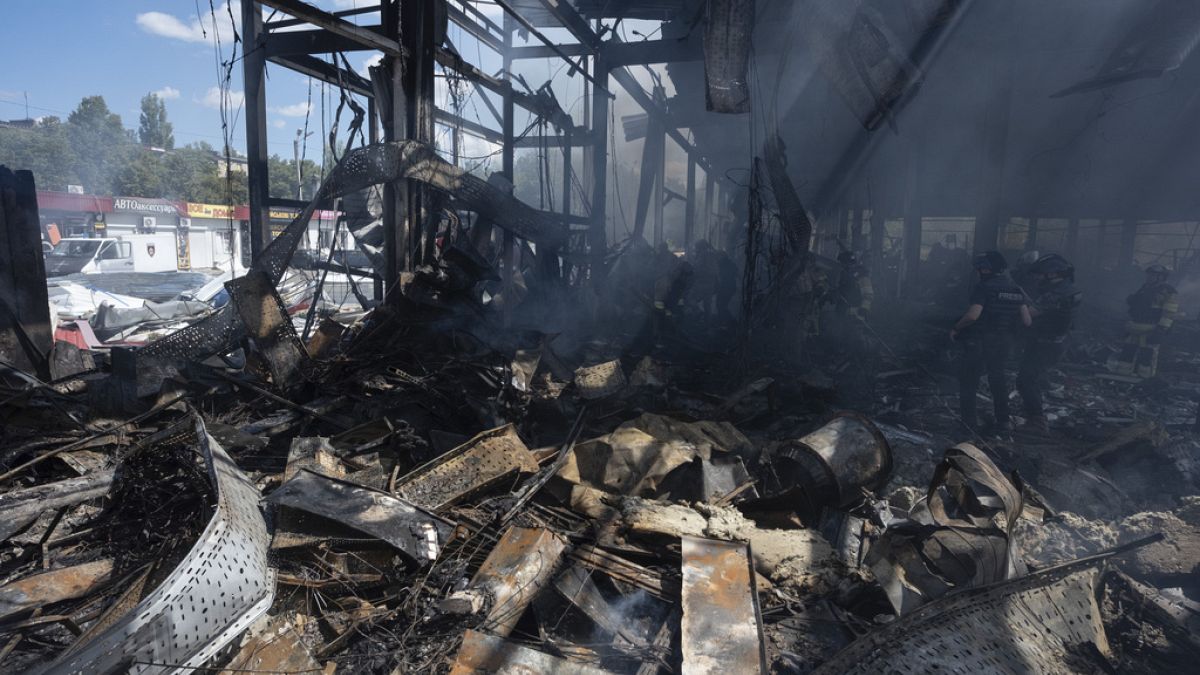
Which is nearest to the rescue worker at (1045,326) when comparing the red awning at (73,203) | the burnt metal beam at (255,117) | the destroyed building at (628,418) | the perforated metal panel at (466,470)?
the destroyed building at (628,418)

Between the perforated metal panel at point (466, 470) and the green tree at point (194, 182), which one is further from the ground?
the green tree at point (194, 182)

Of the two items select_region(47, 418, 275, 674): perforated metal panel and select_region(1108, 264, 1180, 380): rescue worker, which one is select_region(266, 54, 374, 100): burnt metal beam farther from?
select_region(1108, 264, 1180, 380): rescue worker

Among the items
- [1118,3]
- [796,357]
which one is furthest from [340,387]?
[1118,3]

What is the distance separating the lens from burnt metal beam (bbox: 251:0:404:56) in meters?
5.60

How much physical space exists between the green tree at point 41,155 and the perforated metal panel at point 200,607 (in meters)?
52.9

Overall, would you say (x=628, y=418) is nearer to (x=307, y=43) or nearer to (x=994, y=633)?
(x=994, y=633)

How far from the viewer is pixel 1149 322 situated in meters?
8.55

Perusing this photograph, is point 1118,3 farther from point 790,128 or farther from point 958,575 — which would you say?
point 958,575

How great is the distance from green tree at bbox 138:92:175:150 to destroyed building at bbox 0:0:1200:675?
206 feet

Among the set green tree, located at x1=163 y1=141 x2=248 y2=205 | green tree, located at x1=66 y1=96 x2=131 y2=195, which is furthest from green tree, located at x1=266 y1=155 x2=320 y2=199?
green tree, located at x1=66 y1=96 x2=131 y2=195

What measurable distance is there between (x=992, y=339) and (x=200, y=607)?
7.04 m

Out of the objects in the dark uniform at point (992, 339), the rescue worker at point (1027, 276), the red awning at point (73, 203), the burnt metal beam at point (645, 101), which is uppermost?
the burnt metal beam at point (645, 101)

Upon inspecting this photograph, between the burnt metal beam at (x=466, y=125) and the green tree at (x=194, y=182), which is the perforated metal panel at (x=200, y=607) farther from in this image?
the green tree at (x=194, y=182)

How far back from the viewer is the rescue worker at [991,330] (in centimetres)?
614
